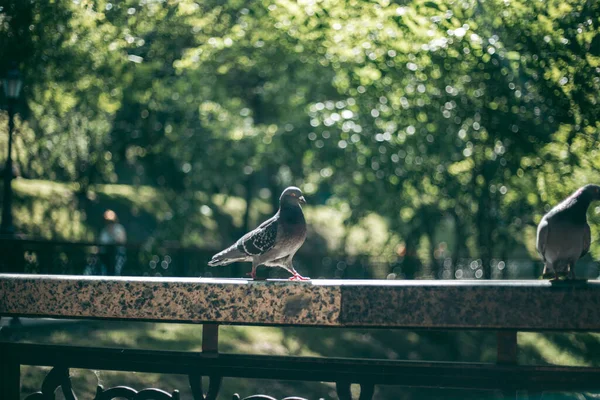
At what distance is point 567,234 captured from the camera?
17.5 feet

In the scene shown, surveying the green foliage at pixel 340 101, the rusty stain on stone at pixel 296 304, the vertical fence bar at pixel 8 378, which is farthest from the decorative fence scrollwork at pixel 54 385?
the green foliage at pixel 340 101

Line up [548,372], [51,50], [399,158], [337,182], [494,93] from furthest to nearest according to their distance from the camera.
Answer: [337,182] → [399,158] → [51,50] → [494,93] → [548,372]

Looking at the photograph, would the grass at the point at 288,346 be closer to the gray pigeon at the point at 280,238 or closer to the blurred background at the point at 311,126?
the blurred background at the point at 311,126

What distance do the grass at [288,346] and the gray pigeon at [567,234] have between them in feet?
13.8

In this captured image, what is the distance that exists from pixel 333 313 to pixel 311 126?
52.6 feet

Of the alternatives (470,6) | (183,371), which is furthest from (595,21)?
(183,371)

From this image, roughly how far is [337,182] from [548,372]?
17307 millimetres

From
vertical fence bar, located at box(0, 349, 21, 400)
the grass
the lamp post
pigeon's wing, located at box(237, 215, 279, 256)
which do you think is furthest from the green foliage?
vertical fence bar, located at box(0, 349, 21, 400)

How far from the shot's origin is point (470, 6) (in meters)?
13.2

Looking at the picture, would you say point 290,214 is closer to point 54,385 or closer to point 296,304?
point 296,304

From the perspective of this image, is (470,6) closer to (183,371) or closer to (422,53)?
(422,53)

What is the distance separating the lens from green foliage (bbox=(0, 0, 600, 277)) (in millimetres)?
12461

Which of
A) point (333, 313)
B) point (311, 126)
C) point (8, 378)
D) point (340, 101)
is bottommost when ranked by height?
point (8, 378)

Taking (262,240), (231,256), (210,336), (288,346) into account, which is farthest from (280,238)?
(288,346)
